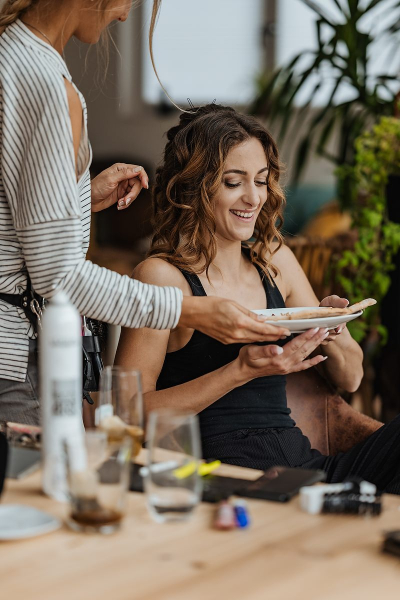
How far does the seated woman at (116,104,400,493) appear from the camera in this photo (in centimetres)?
187

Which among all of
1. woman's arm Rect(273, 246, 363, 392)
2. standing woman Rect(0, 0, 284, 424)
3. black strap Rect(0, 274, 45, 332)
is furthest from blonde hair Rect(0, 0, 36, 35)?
woman's arm Rect(273, 246, 363, 392)

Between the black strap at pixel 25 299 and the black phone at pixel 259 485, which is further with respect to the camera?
the black strap at pixel 25 299

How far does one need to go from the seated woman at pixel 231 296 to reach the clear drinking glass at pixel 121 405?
0.56m

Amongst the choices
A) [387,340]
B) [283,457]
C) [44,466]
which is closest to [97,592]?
[44,466]

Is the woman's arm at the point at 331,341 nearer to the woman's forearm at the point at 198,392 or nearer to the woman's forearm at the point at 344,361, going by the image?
the woman's forearm at the point at 344,361

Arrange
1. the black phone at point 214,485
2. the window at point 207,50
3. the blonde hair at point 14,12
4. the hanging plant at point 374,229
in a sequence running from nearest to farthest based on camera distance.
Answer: the black phone at point 214,485
the blonde hair at point 14,12
the hanging plant at point 374,229
the window at point 207,50

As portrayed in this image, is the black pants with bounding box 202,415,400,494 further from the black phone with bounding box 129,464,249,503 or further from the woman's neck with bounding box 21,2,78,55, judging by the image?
the woman's neck with bounding box 21,2,78,55

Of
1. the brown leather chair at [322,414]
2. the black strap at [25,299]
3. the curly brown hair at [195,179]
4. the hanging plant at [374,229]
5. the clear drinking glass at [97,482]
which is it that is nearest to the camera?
the clear drinking glass at [97,482]

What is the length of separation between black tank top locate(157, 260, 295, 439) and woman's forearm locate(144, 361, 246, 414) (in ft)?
0.32

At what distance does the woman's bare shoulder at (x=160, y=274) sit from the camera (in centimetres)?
196

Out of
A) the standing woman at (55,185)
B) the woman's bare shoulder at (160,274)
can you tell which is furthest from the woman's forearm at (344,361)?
the standing woman at (55,185)

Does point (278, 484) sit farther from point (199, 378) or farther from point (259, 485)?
point (199, 378)

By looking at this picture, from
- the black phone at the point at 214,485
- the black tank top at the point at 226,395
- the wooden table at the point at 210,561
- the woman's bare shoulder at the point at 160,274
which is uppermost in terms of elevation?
the woman's bare shoulder at the point at 160,274

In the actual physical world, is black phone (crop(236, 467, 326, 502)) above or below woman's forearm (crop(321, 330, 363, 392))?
above
